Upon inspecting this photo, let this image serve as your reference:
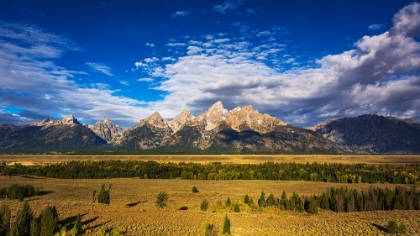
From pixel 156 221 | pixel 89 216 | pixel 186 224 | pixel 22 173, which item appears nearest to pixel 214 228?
pixel 186 224

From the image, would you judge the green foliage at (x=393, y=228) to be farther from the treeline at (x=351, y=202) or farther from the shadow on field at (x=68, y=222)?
the shadow on field at (x=68, y=222)

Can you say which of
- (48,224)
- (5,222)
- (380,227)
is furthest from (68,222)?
(380,227)

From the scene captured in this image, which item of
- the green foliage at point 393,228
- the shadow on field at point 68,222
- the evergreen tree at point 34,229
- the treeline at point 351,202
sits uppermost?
the evergreen tree at point 34,229

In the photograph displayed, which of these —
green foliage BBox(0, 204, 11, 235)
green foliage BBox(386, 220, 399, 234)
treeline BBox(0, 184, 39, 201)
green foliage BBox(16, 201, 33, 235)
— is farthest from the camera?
treeline BBox(0, 184, 39, 201)

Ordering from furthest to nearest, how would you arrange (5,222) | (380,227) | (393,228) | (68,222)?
(380,227), (68,222), (393,228), (5,222)

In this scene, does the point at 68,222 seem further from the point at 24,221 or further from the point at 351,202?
the point at 351,202

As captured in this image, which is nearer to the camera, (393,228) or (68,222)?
(393,228)

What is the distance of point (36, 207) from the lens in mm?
43531

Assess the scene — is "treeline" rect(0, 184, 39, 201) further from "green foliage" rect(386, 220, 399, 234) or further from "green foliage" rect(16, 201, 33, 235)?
"green foliage" rect(386, 220, 399, 234)

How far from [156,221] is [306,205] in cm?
3341

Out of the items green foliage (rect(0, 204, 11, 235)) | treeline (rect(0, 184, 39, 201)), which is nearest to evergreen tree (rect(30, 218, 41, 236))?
green foliage (rect(0, 204, 11, 235))

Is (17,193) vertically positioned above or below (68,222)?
above

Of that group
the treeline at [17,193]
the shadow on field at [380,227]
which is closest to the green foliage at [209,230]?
the shadow on field at [380,227]

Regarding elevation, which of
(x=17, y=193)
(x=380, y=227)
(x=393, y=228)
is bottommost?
(x=380, y=227)
